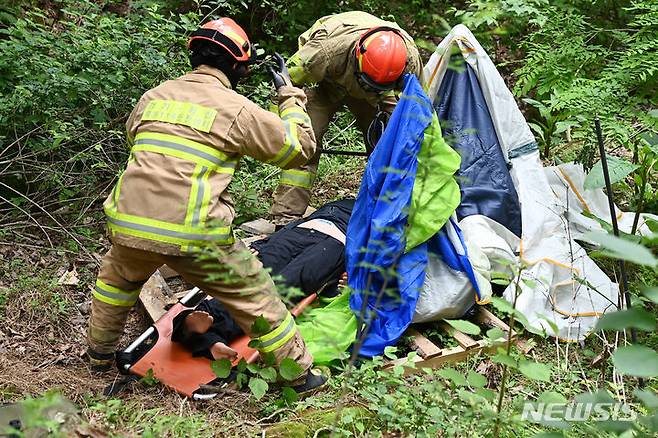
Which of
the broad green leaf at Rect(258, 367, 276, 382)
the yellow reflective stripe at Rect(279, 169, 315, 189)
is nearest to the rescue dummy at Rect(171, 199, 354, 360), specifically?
the broad green leaf at Rect(258, 367, 276, 382)

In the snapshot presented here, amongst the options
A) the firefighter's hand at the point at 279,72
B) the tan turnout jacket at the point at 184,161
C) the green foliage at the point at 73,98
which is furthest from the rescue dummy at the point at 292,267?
the green foliage at the point at 73,98

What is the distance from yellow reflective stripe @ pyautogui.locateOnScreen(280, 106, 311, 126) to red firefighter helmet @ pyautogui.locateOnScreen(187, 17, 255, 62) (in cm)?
34

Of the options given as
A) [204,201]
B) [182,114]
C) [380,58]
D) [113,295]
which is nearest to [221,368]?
[113,295]

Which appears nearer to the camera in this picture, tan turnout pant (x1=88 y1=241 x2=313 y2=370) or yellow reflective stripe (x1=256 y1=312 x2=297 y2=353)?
tan turnout pant (x1=88 y1=241 x2=313 y2=370)

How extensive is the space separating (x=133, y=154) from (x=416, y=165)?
4.86 feet

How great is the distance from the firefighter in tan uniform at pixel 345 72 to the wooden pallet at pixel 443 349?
4.77 feet

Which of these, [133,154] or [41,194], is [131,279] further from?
[41,194]

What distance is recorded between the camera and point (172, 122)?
119 inches

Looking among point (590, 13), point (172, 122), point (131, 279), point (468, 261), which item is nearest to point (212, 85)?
point (172, 122)

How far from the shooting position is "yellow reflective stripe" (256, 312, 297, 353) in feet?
10.4

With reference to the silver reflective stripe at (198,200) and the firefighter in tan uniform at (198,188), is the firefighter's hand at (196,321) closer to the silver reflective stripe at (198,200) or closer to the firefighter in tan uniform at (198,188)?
the firefighter in tan uniform at (198,188)

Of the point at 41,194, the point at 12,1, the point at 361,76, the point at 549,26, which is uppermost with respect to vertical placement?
the point at 549,26

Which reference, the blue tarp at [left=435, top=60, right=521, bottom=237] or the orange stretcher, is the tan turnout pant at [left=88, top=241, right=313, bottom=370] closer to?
the orange stretcher

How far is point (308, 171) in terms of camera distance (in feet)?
15.8
